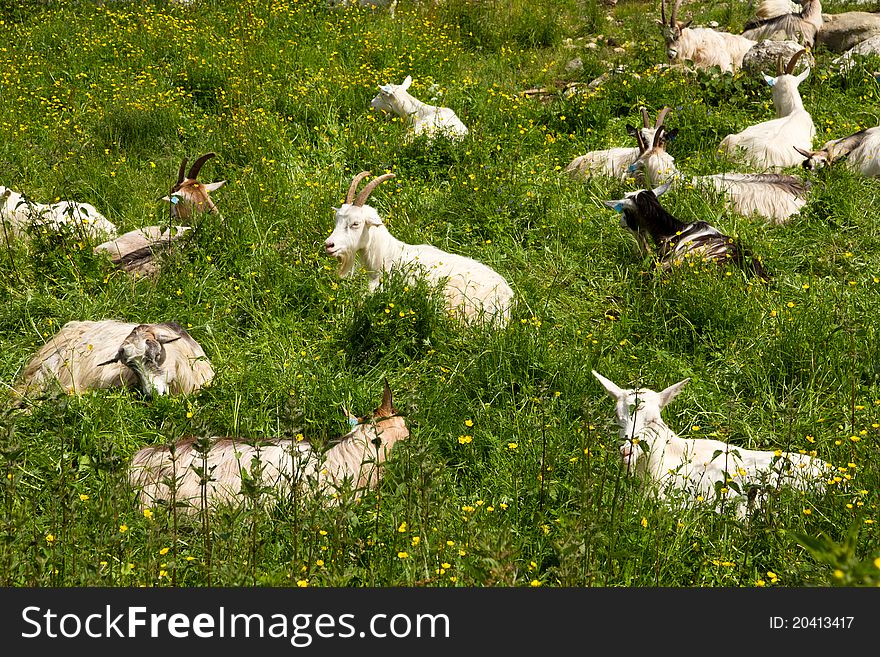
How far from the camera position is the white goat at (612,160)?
7.46 m

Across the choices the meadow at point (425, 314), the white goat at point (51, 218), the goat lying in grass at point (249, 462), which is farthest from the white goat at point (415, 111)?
the goat lying in grass at point (249, 462)

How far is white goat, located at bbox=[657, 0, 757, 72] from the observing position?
1050 centimetres

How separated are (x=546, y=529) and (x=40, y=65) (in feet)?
27.3

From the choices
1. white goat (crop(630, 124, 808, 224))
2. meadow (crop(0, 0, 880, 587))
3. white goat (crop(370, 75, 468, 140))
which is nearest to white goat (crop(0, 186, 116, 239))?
A: meadow (crop(0, 0, 880, 587))

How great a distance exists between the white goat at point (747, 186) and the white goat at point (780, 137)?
550mm

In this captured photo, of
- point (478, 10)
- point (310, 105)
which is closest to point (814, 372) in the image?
point (310, 105)

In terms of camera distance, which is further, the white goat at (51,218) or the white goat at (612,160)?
the white goat at (612,160)

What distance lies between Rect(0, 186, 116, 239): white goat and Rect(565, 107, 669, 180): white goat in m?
3.75

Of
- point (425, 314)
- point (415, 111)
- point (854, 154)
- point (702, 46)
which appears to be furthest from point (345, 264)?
point (702, 46)

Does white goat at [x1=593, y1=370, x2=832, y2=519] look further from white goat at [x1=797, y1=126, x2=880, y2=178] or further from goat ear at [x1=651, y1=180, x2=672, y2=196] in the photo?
white goat at [x1=797, y1=126, x2=880, y2=178]

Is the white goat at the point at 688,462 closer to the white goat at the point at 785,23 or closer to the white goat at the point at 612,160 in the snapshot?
the white goat at the point at 612,160

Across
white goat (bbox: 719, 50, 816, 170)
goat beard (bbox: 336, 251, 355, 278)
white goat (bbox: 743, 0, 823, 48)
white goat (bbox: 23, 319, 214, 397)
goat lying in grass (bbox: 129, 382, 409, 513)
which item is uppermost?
white goat (bbox: 743, 0, 823, 48)

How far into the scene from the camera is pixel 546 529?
364cm

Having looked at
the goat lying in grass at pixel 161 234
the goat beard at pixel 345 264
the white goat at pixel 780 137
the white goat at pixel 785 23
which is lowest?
the goat beard at pixel 345 264
